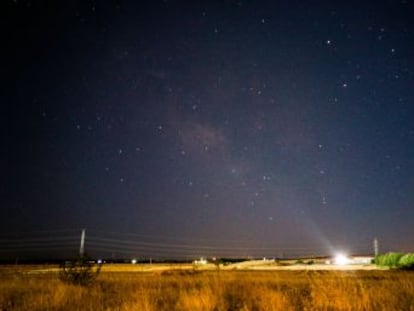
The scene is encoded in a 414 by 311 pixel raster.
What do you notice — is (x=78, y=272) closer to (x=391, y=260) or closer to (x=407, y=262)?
(x=407, y=262)

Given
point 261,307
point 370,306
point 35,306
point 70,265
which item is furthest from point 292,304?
point 70,265

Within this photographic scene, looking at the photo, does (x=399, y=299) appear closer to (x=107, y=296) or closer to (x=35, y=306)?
(x=107, y=296)

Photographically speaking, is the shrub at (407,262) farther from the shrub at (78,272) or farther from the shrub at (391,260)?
the shrub at (78,272)

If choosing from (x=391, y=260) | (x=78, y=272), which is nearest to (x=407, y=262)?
(x=391, y=260)

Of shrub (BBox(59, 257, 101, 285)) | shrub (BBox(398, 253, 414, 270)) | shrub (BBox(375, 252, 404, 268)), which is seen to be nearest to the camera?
shrub (BBox(59, 257, 101, 285))

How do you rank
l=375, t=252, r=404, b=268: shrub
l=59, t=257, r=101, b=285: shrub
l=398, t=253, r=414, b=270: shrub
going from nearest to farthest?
l=59, t=257, r=101, b=285: shrub
l=398, t=253, r=414, b=270: shrub
l=375, t=252, r=404, b=268: shrub

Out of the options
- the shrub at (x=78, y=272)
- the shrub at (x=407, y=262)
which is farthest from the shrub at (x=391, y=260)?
the shrub at (x=78, y=272)

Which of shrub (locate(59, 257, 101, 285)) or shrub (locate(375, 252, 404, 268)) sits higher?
shrub (locate(375, 252, 404, 268))

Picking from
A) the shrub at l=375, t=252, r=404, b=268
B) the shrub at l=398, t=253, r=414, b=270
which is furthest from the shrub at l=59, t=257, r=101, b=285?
the shrub at l=375, t=252, r=404, b=268

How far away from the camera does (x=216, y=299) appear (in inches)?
369

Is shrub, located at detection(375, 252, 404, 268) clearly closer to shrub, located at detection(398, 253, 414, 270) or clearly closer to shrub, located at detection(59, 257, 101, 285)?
shrub, located at detection(398, 253, 414, 270)

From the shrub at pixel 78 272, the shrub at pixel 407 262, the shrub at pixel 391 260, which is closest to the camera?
the shrub at pixel 78 272

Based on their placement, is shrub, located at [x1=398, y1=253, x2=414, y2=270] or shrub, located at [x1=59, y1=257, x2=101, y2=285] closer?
shrub, located at [x1=59, y1=257, x2=101, y2=285]

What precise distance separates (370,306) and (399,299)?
2.00 m
